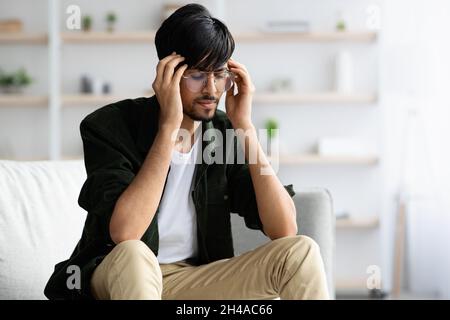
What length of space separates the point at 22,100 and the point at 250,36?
1574mm

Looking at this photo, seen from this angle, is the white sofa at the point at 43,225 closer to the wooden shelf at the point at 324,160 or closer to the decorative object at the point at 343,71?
the wooden shelf at the point at 324,160

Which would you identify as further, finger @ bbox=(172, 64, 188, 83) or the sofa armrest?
the sofa armrest

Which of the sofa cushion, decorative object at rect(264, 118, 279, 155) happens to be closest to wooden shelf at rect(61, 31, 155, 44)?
decorative object at rect(264, 118, 279, 155)

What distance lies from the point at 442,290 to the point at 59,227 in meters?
3.01

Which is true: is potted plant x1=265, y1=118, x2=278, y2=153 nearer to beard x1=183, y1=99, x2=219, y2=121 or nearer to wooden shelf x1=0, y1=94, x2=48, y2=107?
wooden shelf x1=0, y1=94, x2=48, y2=107

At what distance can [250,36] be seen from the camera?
4.78 m

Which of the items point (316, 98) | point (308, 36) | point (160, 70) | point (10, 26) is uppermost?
point (10, 26)

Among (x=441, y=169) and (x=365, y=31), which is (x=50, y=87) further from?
(x=441, y=169)

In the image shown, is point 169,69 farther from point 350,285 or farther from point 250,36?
point 350,285

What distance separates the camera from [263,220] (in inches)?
71.5

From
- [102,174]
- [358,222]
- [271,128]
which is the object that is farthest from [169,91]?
[358,222]

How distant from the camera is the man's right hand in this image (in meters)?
1.74

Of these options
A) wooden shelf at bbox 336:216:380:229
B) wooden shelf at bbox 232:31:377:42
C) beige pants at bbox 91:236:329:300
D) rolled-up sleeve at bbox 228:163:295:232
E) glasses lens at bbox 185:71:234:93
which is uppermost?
wooden shelf at bbox 232:31:377:42

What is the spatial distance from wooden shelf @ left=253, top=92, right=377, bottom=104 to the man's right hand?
3.03m
